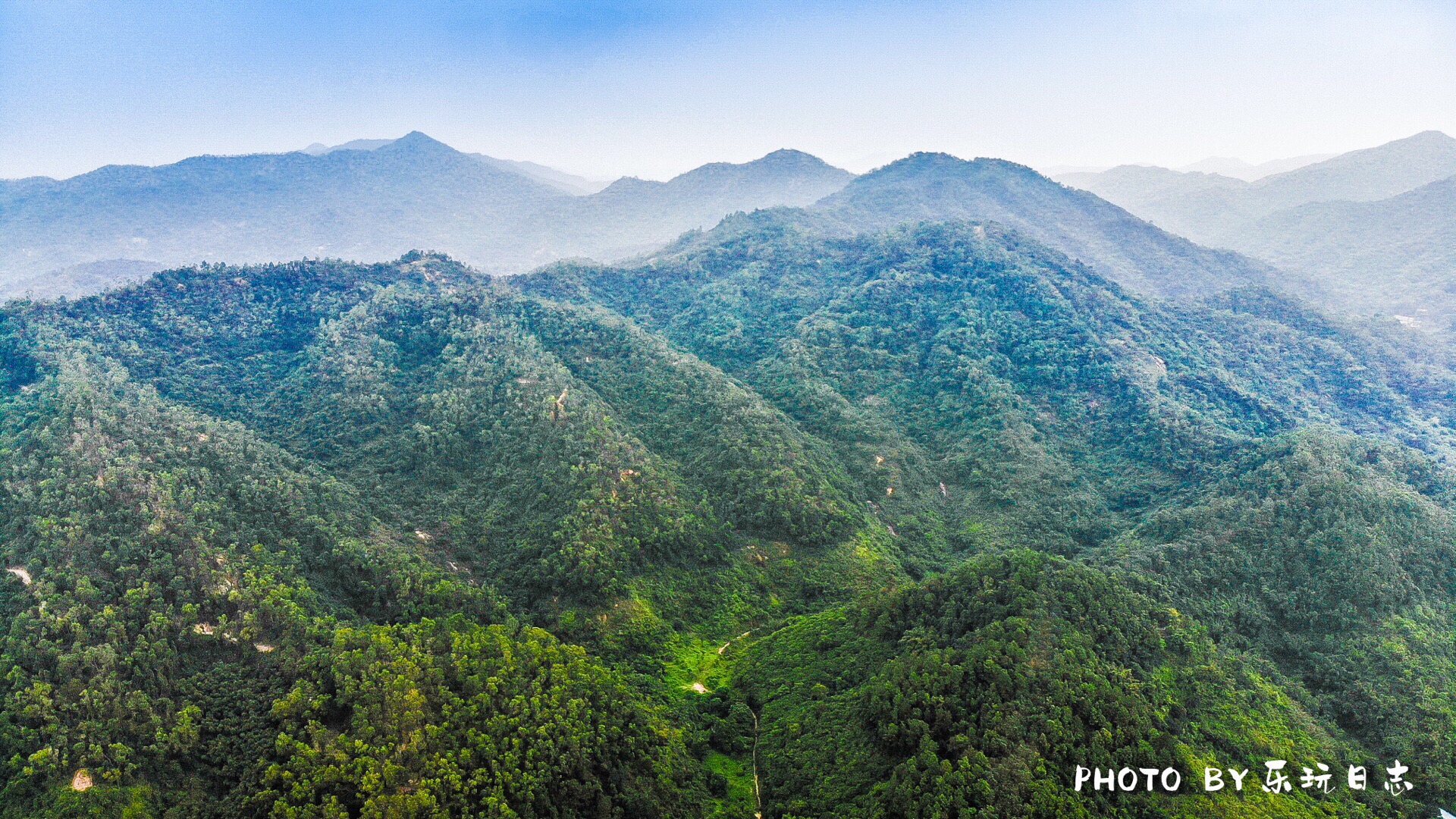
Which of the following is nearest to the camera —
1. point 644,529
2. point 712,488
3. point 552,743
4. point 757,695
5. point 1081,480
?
point 552,743

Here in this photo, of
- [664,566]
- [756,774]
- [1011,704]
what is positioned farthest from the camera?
[664,566]

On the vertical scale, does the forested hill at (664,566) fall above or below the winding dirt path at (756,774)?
above

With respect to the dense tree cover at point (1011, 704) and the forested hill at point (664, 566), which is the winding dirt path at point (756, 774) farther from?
the dense tree cover at point (1011, 704)

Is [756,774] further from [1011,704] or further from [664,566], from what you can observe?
[664,566]

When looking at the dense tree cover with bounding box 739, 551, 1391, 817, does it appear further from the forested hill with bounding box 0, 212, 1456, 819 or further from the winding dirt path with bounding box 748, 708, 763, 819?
the winding dirt path with bounding box 748, 708, 763, 819

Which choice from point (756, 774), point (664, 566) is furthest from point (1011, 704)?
point (664, 566)

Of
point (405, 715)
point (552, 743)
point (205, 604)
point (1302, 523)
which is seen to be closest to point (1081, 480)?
point (1302, 523)

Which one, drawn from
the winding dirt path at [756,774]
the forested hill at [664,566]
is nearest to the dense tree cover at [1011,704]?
the forested hill at [664,566]

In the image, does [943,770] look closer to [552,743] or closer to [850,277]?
[552,743]
